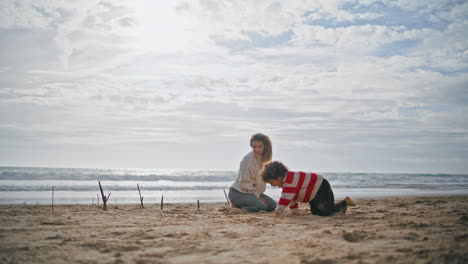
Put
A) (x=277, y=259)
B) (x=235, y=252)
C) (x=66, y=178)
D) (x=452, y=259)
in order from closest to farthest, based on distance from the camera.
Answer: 1. (x=452, y=259)
2. (x=277, y=259)
3. (x=235, y=252)
4. (x=66, y=178)

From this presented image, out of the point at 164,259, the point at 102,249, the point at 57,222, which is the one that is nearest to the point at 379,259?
the point at 164,259

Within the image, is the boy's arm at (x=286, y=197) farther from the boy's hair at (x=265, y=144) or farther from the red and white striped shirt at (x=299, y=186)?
the boy's hair at (x=265, y=144)

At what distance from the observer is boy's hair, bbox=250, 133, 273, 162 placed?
20.4 ft

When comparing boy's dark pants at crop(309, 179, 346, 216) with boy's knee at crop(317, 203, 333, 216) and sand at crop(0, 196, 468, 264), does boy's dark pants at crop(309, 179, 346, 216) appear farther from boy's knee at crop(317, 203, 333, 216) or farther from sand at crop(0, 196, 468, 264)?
sand at crop(0, 196, 468, 264)

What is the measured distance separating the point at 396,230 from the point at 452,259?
1.18m

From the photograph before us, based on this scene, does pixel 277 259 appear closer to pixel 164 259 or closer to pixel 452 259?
pixel 164 259

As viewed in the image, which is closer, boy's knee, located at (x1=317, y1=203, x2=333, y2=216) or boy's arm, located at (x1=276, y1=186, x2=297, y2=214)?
boy's arm, located at (x1=276, y1=186, x2=297, y2=214)

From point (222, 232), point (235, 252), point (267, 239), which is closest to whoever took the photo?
point (235, 252)

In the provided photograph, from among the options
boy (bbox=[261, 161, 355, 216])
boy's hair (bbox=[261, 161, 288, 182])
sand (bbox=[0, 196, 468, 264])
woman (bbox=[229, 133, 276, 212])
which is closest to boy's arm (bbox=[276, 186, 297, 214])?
boy (bbox=[261, 161, 355, 216])

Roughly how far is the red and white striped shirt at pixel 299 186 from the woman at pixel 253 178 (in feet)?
3.65

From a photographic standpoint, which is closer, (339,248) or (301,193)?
(339,248)

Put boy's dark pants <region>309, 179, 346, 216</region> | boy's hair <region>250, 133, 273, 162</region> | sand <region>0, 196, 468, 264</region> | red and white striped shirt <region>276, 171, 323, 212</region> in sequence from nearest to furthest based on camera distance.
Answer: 1. sand <region>0, 196, 468, 264</region>
2. red and white striped shirt <region>276, 171, 323, 212</region>
3. boy's dark pants <region>309, 179, 346, 216</region>
4. boy's hair <region>250, 133, 273, 162</region>

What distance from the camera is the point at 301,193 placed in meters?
5.25

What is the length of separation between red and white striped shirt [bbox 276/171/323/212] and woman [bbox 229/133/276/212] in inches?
43.8
